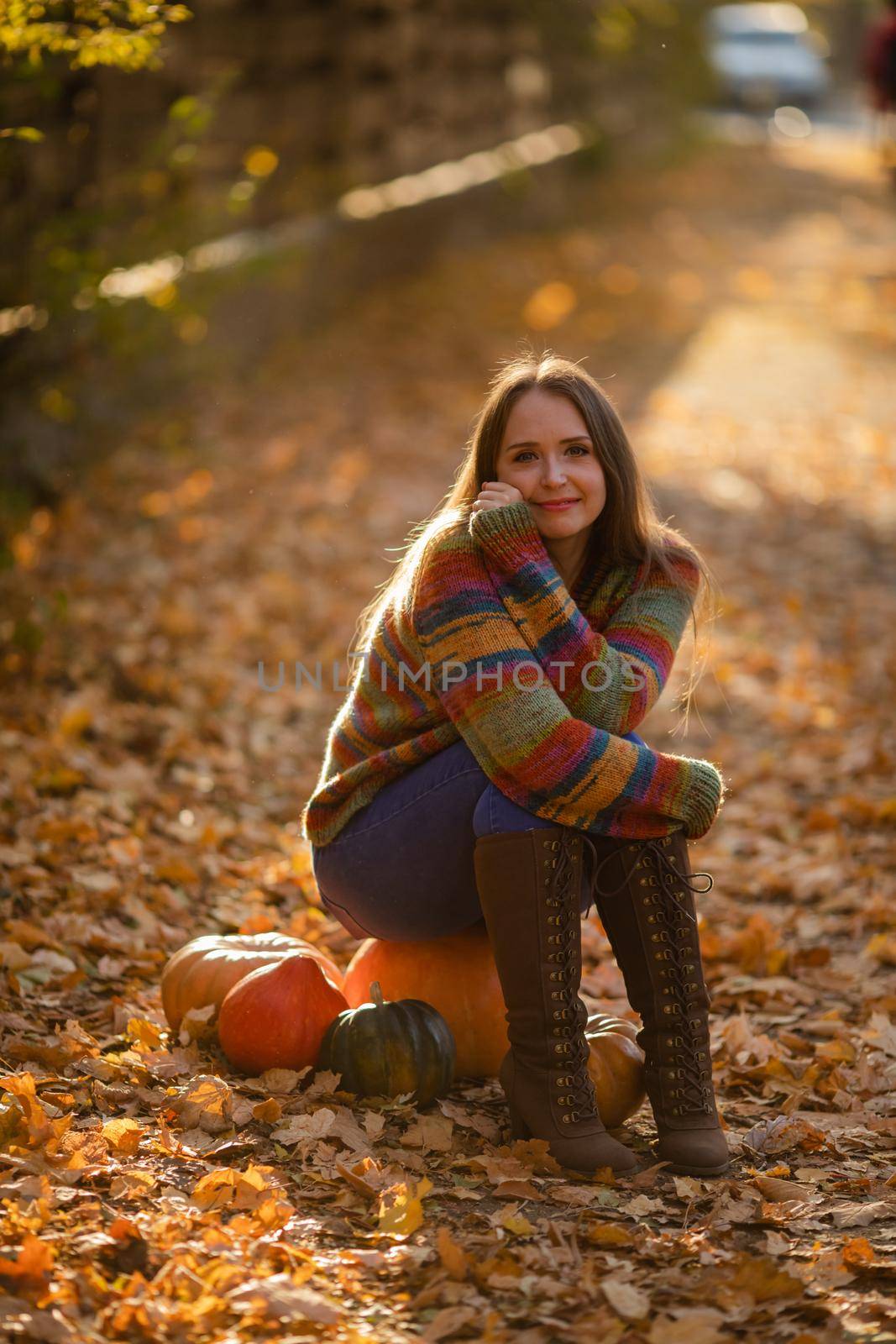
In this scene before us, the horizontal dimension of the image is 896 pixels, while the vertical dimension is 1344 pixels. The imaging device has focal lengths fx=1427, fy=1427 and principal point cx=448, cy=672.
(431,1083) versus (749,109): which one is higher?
(749,109)

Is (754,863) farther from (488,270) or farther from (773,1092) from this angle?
(488,270)

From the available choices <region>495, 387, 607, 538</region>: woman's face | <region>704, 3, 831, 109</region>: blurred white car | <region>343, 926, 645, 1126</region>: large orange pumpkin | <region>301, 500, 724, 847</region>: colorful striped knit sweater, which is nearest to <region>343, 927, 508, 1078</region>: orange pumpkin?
<region>343, 926, 645, 1126</region>: large orange pumpkin

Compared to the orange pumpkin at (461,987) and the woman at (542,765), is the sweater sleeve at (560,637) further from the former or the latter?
the orange pumpkin at (461,987)

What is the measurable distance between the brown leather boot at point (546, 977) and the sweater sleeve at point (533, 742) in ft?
0.28

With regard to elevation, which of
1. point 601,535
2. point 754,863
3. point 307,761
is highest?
point 601,535

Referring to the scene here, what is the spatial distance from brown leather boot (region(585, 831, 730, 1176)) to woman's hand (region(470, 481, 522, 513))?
0.72m

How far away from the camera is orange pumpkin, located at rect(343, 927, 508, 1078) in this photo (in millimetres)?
3170

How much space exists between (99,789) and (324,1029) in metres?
1.66

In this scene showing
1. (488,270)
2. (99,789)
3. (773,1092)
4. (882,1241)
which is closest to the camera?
(882,1241)

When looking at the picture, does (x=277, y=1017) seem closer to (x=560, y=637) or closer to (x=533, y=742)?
(x=533, y=742)

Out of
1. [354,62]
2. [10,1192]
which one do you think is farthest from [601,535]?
[354,62]

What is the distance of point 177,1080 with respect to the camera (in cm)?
301

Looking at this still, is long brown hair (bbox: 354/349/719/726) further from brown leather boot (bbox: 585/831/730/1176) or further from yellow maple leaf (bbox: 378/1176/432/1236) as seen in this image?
yellow maple leaf (bbox: 378/1176/432/1236)

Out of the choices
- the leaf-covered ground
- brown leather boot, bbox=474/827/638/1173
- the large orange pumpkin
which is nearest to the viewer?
the leaf-covered ground
